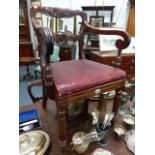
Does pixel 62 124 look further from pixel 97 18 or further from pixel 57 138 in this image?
pixel 97 18

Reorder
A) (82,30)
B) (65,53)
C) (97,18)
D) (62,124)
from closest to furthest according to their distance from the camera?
(62,124), (82,30), (97,18), (65,53)

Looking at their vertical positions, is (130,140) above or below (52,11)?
below

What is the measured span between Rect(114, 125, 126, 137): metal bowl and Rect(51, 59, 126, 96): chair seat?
0.98ft

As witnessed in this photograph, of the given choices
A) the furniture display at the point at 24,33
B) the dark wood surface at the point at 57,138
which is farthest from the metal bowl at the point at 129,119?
the furniture display at the point at 24,33

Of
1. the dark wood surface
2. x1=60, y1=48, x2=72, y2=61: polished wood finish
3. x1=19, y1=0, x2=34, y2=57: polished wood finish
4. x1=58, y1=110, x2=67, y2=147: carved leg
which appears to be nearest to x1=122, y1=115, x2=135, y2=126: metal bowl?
the dark wood surface

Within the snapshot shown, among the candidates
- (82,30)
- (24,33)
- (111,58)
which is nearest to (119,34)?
(82,30)

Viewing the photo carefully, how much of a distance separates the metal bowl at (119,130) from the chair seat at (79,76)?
0.98ft

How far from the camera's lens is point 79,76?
70 cm

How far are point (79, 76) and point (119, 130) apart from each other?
42 centimetres
